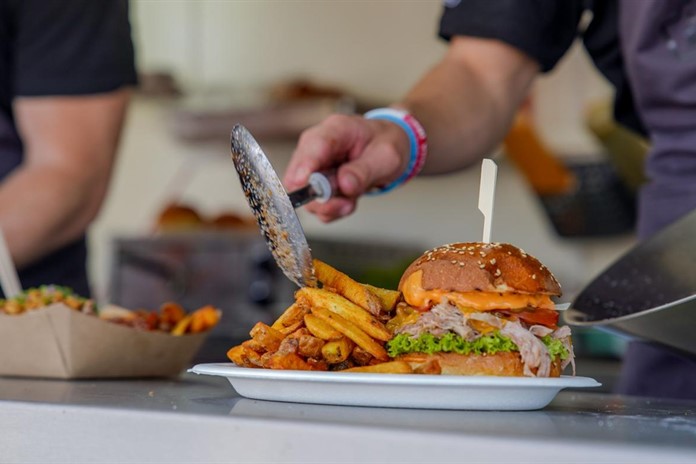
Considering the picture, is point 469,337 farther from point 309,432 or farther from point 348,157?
point 348,157

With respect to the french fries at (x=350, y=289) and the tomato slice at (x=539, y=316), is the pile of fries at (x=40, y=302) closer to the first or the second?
the french fries at (x=350, y=289)

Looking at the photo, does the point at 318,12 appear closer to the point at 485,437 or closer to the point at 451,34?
the point at 451,34

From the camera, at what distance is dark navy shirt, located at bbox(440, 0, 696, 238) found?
1.54m

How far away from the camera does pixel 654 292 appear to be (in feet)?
4.13

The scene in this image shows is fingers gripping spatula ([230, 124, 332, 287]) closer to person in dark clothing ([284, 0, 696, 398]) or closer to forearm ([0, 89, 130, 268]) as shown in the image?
person in dark clothing ([284, 0, 696, 398])

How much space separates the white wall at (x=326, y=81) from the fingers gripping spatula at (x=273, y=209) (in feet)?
11.1

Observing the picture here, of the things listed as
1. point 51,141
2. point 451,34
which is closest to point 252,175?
point 451,34

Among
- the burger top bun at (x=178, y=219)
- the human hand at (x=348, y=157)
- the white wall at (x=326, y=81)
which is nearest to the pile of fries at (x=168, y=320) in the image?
the human hand at (x=348, y=157)

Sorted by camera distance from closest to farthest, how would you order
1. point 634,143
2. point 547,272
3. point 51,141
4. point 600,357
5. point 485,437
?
point 485,437, point 547,272, point 51,141, point 634,143, point 600,357

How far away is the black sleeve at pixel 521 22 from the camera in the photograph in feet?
5.44

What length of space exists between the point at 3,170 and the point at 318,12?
10.1 feet

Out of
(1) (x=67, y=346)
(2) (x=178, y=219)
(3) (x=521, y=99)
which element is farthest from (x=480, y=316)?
(2) (x=178, y=219)

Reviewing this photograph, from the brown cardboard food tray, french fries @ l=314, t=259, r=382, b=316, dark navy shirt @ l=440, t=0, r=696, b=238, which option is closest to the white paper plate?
french fries @ l=314, t=259, r=382, b=316

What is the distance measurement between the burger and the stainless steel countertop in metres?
0.06
